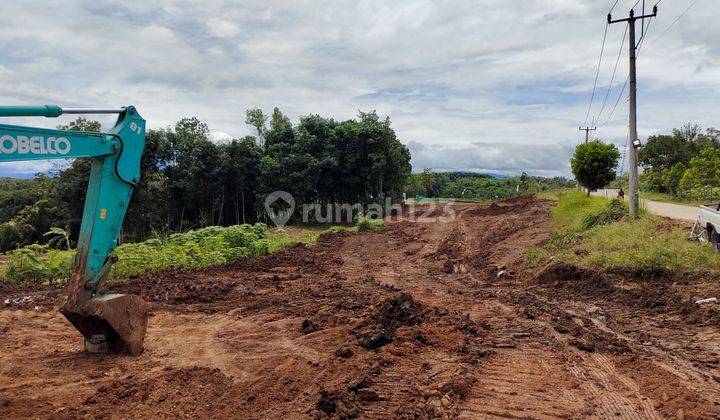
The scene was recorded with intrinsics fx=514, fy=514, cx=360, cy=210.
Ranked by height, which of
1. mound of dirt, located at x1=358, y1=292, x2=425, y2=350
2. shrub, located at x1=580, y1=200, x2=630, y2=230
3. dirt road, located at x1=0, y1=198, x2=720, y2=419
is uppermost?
shrub, located at x1=580, y1=200, x2=630, y2=230

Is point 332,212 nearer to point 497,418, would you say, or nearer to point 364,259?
point 364,259

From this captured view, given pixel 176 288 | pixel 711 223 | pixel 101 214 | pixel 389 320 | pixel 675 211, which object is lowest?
pixel 176 288

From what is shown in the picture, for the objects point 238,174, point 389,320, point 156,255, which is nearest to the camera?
point 389,320

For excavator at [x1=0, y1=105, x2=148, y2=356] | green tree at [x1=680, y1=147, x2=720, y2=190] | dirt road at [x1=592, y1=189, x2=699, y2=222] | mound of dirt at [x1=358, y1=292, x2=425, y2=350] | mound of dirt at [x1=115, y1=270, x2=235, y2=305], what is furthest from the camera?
green tree at [x1=680, y1=147, x2=720, y2=190]

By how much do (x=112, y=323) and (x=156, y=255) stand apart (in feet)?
24.0

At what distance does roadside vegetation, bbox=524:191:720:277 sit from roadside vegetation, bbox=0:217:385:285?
781 centimetres

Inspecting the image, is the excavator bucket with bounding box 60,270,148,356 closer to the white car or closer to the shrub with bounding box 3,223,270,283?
the shrub with bounding box 3,223,270,283

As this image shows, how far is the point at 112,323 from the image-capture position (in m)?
5.44

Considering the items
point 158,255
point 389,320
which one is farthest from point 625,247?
point 158,255

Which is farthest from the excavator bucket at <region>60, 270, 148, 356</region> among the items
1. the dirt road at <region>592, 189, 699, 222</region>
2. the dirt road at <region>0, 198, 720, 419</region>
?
the dirt road at <region>592, 189, 699, 222</region>

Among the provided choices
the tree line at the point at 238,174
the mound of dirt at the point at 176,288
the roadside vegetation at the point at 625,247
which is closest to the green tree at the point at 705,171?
the roadside vegetation at the point at 625,247

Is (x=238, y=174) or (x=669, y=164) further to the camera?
(x=669, y=164)

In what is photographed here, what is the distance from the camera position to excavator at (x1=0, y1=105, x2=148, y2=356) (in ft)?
16.1

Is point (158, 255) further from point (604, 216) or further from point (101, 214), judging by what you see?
point (604, 216)
